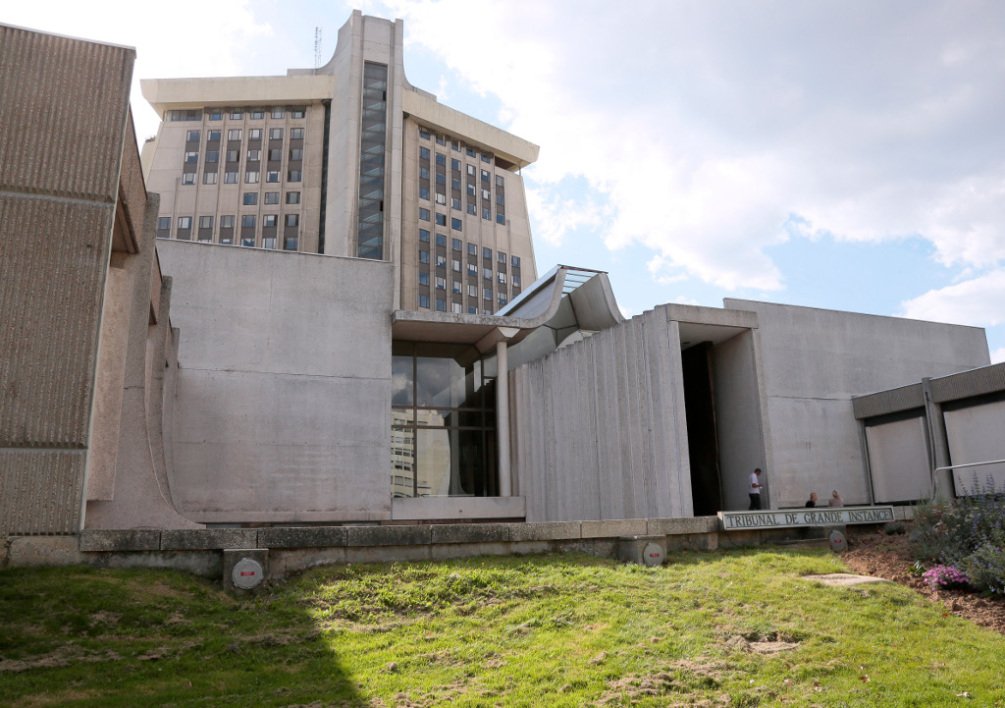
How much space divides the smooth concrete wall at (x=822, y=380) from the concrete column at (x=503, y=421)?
8.09 meters

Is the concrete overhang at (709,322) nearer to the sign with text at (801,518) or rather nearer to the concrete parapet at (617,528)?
the sign with text at (801,518)

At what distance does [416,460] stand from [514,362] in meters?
4.83

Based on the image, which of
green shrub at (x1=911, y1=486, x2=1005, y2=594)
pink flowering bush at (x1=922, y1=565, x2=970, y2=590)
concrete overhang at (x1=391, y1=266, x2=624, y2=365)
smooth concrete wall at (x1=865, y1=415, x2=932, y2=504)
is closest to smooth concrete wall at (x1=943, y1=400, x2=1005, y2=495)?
smooth concrete wall at (x1=865, y1=415, x2=932, y2=504)

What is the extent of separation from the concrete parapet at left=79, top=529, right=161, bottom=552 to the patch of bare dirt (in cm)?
942

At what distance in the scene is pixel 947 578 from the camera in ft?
32.8

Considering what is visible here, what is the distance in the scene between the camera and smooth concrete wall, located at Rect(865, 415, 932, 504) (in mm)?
24250

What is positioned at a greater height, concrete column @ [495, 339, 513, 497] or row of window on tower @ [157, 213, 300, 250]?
row of window on tower @ [157, 213, 300, 250]

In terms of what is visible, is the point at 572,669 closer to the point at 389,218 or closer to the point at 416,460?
the point at 416,460

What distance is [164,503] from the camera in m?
12.8

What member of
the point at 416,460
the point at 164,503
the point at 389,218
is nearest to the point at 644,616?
the point at 164,503

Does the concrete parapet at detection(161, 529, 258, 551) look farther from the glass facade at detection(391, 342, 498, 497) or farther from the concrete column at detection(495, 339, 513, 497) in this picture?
the concrete column at detection(495, 339, 513, 497)

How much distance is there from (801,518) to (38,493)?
11306 mm

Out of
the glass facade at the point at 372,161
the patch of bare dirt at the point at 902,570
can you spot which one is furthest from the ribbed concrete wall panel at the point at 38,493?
the glass facade at the point at 372,161

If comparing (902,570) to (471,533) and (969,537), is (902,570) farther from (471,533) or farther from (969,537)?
(471,533)
